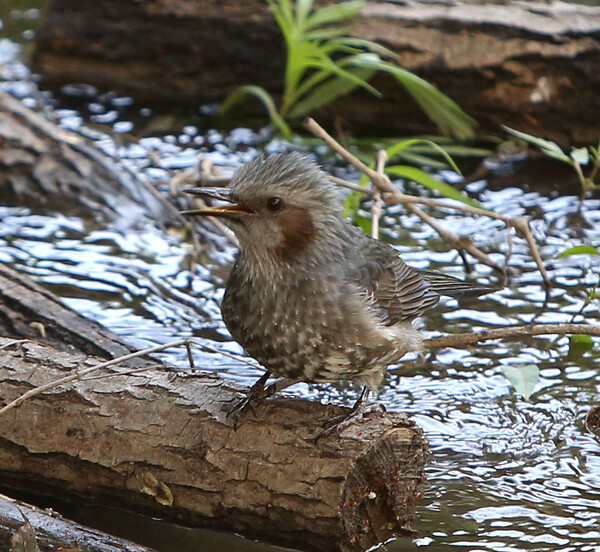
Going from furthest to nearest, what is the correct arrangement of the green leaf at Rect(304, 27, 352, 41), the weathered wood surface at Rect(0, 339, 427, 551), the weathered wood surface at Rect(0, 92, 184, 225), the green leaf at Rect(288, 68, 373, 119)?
the green leaf at Rect(288, 68, 373, 119), the green leaf at Rect(304, 27, 352, 41), the weathered wood surface at Rect(0, 92, 184, 225), the weathered wood surface at Rect(0, 339, 427, 551)

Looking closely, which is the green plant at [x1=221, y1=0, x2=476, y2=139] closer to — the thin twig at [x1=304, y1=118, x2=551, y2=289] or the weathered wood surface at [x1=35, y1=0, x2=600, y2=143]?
the weathered wood surface at [x1=35, y1=0, x2=600, y2=143]

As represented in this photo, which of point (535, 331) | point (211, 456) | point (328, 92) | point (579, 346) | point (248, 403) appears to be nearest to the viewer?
point (211, 456)

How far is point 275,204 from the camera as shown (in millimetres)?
3188

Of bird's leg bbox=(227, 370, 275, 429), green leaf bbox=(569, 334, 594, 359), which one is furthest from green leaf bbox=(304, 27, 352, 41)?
bird's leg bbox=(227, 370, 275, 429)

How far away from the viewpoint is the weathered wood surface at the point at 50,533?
2793 millimetres

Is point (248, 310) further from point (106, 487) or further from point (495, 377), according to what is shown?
point (495, 377)

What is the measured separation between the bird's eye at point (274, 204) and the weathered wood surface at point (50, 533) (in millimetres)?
1149

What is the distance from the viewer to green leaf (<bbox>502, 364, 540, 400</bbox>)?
3865 millimetres

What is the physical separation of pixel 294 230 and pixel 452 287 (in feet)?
3.65

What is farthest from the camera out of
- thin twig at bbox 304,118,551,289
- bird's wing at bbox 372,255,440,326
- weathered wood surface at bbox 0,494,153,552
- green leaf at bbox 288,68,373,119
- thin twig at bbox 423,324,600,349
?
green leaf at bbox 288,68,373,119

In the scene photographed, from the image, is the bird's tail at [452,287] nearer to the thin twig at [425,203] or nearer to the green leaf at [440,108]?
the thin twig at [425,203]

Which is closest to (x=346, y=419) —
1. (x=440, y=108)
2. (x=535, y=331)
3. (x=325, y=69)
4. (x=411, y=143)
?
(x=535, y=331)

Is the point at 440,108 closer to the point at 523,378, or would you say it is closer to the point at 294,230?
the point at 523,378

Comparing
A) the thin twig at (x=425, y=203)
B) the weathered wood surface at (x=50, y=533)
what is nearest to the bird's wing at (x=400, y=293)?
the thin twig at (x=425, y=203)
